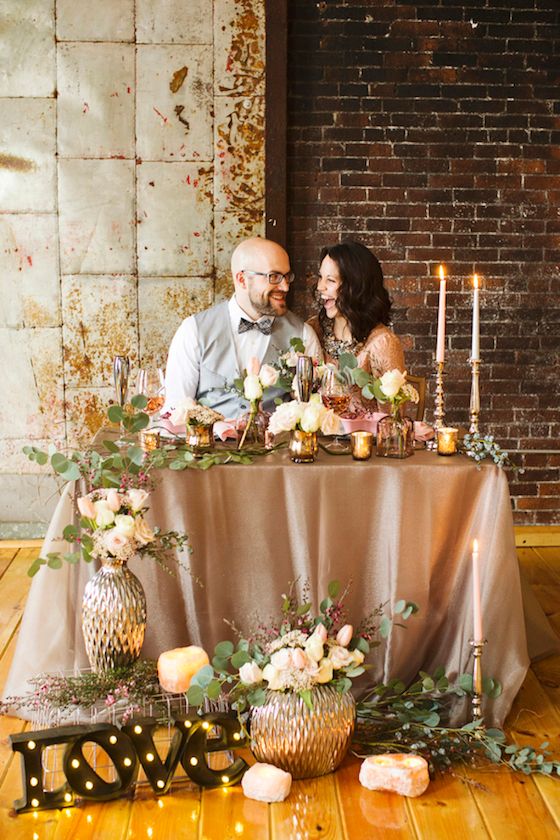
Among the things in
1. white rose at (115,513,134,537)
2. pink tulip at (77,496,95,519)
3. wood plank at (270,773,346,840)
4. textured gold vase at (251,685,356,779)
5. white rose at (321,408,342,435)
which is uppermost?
white rose at (321,408,342,435)

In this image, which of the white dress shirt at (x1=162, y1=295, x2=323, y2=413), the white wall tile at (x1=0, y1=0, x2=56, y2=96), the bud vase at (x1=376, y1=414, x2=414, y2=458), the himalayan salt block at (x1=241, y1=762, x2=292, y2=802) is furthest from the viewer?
the white wall tile at (x1=0, y1=0, x2=56, y2=96)

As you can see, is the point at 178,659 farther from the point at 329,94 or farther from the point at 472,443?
the point at 329,94

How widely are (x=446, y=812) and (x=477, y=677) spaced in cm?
37

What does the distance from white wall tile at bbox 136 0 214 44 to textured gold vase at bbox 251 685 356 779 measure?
10.8ft

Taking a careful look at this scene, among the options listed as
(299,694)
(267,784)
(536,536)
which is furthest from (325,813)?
(536,536)

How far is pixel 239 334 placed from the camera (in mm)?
4031

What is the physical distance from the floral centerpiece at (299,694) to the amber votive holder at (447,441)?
0.67m

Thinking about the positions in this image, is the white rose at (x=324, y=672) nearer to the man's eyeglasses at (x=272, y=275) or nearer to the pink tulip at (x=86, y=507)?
the pink tulip at (x=86, y=507)

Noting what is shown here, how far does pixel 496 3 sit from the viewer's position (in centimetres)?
493

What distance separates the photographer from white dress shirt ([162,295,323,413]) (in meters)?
3.97

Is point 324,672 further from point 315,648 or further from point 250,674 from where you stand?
point 250,674

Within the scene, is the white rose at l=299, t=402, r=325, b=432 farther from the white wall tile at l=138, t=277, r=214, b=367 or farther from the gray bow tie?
the white wall tile at l=138, t=277, r=214, b=367

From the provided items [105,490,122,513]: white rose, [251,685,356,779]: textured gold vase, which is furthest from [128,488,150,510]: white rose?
[251,685,356,779]: textured gold vase

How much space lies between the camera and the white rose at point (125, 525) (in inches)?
106
